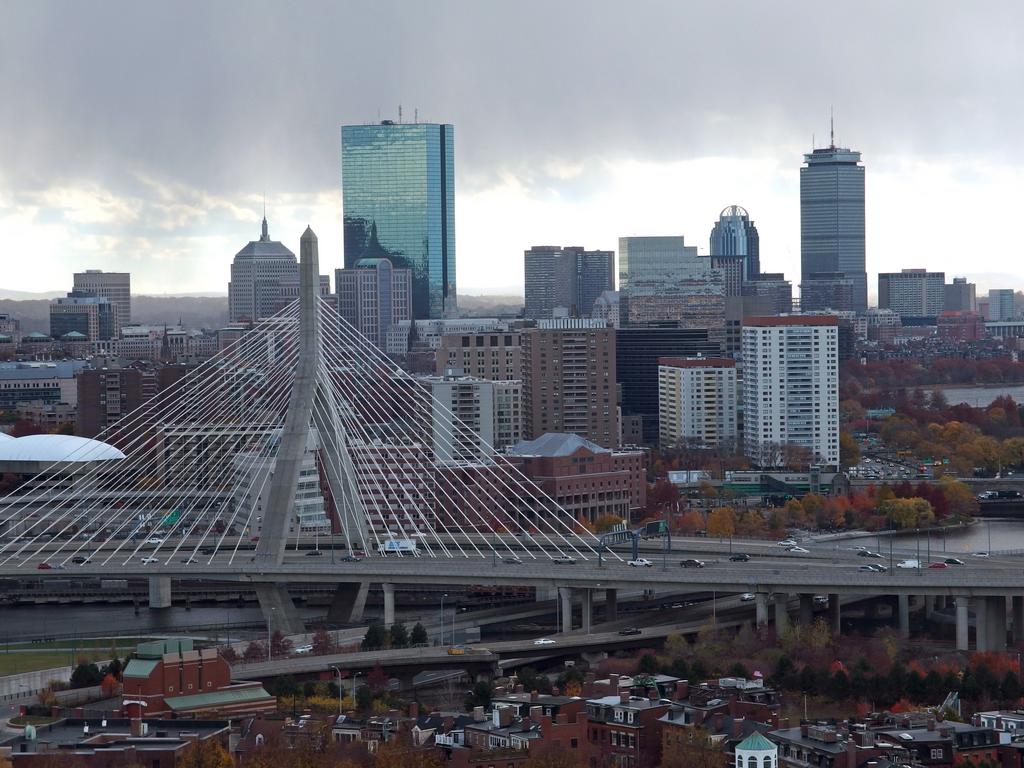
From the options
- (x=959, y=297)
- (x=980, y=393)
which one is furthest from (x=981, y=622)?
(x=959, y=297)

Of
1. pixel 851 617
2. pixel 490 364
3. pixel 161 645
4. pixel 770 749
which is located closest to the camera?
pixel 770 749

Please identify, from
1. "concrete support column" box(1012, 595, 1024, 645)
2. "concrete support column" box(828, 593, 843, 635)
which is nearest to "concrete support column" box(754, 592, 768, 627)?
"concrete support column" box(828, 593, 843, 635)

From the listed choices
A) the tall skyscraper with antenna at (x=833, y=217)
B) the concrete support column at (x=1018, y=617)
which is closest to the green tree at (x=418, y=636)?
the concrete support column at (x=1018, y=617)

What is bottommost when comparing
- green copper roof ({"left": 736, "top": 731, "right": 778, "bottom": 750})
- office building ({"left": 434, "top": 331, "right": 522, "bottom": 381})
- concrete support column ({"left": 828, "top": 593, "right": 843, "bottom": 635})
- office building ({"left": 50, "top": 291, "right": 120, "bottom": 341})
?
concrete support column ({"left": 828, "top": 593, "right": 843, "bottom": 635})

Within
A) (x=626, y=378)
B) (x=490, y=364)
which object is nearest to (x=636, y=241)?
(x=626, y=378)

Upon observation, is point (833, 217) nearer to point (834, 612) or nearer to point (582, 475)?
point (582, 475)

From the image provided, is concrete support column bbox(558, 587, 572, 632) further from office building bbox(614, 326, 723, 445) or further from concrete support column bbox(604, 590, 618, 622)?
office building bbox(614, 326, 723, 445)

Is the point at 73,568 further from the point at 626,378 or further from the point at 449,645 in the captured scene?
the point at 626,378
